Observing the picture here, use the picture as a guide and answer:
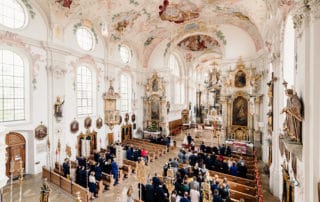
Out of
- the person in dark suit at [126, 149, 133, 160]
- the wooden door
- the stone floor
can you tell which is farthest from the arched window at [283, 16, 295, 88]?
the wooden door

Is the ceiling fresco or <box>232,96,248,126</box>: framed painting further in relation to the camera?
the ceiling fresco

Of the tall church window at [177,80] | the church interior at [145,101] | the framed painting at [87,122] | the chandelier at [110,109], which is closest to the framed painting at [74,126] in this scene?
the church interior at [145,101]

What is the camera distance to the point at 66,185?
8.17 meters

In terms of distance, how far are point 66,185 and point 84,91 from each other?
273 inches

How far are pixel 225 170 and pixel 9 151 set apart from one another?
10.9 metres

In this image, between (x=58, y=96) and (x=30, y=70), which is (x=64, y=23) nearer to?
(x=30, y=70)

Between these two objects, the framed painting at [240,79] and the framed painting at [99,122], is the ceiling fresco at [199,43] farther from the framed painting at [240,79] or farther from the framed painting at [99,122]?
the framed painting at [99,122]

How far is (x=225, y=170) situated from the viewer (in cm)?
1002

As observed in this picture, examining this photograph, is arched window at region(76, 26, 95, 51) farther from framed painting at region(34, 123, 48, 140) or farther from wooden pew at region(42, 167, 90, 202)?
wooden pew at region(42, 167, 90, 202)

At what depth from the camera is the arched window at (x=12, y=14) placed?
9.20 meters

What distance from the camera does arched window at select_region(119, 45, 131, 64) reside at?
55.5ft

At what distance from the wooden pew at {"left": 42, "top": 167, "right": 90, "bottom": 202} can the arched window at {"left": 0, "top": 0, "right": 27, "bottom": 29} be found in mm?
7456

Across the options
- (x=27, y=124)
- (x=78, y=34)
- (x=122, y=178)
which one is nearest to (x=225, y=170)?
(x=122, y=178)

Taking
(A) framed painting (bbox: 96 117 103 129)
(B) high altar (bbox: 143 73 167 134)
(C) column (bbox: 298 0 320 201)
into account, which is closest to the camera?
(C) column (bbox: 298 0 320 201)
